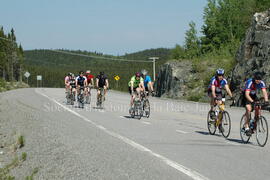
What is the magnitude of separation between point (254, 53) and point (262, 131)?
2305 centimetres

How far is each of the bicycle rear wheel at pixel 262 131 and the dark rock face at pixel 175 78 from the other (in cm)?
3523

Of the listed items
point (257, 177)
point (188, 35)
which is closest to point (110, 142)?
point (257, 177)

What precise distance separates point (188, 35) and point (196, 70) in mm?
26662

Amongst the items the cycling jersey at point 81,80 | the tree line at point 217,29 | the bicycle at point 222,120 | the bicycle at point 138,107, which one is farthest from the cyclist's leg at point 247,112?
the tree line at point 217,29

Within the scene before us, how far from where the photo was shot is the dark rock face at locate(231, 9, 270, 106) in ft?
101

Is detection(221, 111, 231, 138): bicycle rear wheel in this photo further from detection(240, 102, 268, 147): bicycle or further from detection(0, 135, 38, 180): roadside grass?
detection(0, 135, 38, 180): roadside grass

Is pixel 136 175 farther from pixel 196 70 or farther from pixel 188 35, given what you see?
pixel 188 35

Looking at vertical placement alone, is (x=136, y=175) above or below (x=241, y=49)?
below

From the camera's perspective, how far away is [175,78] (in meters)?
49.1

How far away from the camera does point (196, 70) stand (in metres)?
47.9

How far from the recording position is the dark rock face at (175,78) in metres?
47.6

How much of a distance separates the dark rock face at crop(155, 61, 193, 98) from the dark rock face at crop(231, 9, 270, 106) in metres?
12.1

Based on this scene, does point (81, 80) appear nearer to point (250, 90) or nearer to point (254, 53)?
point (254, 53)

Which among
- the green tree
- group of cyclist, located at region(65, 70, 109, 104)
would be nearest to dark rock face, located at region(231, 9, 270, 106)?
group of cyclist, located at region(65, 70, 109, 104)
